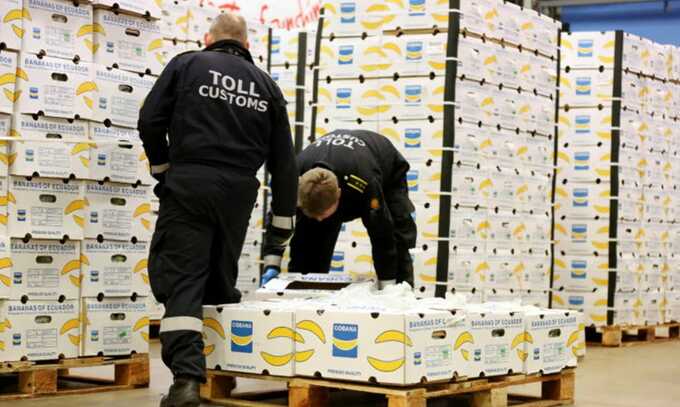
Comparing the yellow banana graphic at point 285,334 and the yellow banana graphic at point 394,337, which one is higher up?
the yellow banana graphic at point 394,337

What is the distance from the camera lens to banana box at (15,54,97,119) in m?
6.61

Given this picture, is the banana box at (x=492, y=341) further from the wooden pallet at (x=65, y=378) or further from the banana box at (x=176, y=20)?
the banana box at (x=176, y=20)

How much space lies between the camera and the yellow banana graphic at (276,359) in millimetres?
6031

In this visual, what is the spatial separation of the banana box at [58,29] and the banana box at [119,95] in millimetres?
152

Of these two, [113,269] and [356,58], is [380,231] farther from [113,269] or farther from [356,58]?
[356,58]

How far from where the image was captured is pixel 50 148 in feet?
21.9

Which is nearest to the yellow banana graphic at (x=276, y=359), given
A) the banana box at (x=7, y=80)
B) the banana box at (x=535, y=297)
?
the banana box at (x=7, y=80)

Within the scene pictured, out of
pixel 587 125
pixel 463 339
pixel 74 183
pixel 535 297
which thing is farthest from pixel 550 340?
pixel 587 125

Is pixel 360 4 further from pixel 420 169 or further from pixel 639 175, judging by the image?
pixel 639 175

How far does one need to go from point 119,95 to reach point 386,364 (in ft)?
8.09

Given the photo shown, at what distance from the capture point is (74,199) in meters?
6.80

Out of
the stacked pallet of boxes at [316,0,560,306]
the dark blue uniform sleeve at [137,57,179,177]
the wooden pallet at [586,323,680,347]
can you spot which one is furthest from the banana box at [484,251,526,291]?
the dark blue uniform sleeve at [137,57,179,177]

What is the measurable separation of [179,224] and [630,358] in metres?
5.40

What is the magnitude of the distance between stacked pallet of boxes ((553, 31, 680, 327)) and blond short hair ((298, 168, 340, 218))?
519 centimetres
